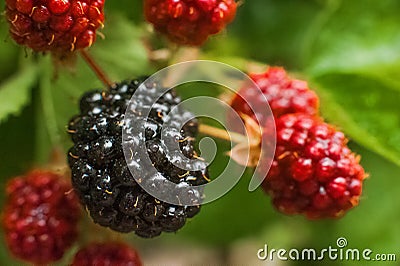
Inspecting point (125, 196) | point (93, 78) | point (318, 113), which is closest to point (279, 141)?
point (318, 113)

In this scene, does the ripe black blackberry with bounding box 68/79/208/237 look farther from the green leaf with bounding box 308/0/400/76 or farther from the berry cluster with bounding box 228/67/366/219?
the green leaf with bounding box 308/0/400/76

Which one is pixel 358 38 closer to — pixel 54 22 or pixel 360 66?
pixel 360 66

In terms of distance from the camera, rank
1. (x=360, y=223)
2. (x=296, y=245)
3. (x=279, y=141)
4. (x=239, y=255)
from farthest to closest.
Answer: (x=239, y=255)
(x=296, y=245)
(x=360, y=223)
(x=279, y=141)

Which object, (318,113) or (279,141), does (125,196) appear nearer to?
(279,141)

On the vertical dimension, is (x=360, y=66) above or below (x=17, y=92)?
above

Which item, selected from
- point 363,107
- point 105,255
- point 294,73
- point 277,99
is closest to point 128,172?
point 105,255

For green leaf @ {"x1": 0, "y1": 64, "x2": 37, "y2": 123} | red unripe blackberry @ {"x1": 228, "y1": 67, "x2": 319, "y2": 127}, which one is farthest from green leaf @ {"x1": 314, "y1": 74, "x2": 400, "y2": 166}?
green leaf @ {"x1": 0, "y1": 64, "x2": 37, "y2": 123}
